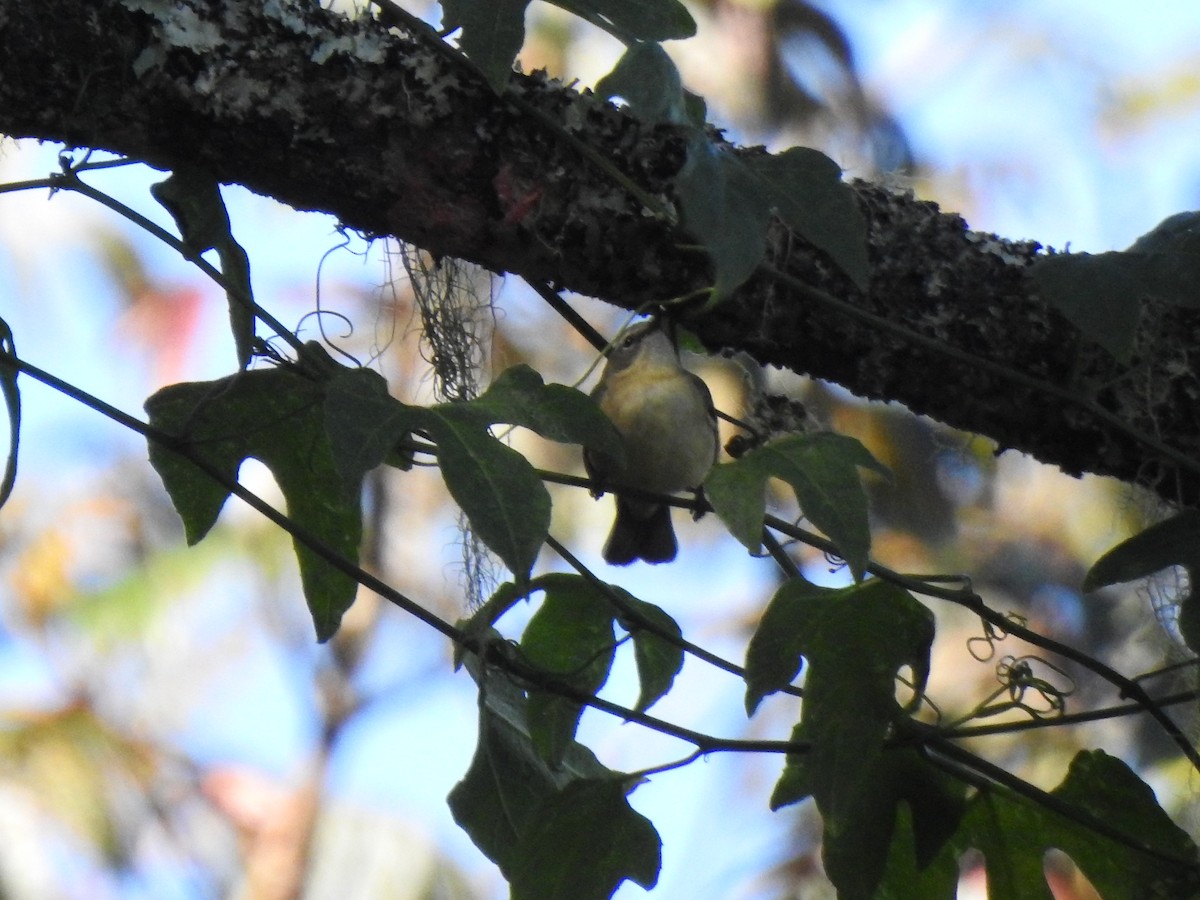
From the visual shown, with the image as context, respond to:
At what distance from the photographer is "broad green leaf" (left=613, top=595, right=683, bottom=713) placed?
928 mm

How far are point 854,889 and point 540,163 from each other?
527 mm

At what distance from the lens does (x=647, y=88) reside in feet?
2.22

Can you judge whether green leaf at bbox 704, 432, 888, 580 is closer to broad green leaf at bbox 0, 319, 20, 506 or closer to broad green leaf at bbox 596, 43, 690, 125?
broad green leaf at bbox 596, 43, 690, 125

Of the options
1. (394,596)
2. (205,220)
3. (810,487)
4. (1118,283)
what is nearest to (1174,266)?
(1118,283)

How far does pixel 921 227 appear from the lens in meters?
1.05

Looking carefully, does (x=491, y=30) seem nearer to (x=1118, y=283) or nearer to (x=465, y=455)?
(x=465, y=455)

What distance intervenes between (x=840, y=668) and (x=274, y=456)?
41cm

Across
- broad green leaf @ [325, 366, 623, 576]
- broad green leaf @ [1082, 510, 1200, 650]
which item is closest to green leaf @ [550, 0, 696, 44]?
broad green leaf @ [325, 366, 623, 576]

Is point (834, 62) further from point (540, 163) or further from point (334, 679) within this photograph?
point (540, 163)

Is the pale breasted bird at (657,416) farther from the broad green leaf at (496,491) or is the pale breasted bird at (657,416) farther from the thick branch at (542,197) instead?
the broad green leaf at (496,491)

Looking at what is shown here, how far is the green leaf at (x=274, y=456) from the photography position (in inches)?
36.7

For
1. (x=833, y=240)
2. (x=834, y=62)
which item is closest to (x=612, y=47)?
(x=834, y=62)

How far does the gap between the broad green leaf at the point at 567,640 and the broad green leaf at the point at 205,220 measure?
268 millimetres

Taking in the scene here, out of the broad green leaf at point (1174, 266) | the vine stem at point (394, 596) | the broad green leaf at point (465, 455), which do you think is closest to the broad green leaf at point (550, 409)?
the broad green leaf at point (465, 455)
